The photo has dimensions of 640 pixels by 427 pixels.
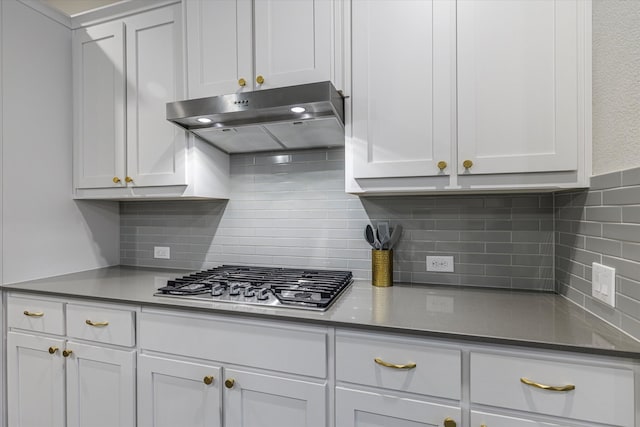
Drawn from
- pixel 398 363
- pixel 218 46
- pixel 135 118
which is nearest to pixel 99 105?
pixel 135 118

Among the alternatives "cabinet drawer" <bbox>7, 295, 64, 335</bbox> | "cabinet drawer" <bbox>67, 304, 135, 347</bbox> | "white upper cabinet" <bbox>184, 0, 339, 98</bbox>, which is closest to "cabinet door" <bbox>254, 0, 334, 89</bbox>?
"white upper cabinet" <bbox>184, 0, 339, 98</bbox>

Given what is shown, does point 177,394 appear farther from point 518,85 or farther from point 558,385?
point 518,85

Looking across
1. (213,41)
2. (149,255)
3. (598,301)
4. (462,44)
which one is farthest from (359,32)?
(149,255)

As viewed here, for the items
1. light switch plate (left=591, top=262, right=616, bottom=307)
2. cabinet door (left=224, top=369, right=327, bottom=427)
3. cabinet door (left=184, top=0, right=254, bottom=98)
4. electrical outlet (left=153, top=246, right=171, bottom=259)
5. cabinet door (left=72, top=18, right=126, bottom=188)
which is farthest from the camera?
electrical outlet (left=153, top=246, right=171, bottom=259)

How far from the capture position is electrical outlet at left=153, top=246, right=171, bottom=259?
7.39 feet

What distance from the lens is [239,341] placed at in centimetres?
131

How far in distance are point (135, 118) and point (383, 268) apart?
1.58 meters

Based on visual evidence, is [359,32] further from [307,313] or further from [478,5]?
[307,313]

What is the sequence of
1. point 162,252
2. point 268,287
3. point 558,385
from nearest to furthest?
point 558,385
point 268,287
point 162,252

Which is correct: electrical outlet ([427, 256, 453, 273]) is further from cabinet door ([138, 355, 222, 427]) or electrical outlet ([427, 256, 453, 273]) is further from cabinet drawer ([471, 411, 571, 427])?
cabinet door ([138, 355, 222, 427])

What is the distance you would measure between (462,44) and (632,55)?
0.53m

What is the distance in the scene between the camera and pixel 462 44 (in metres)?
1.33

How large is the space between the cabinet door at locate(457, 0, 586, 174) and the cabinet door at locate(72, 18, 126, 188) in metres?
1.80

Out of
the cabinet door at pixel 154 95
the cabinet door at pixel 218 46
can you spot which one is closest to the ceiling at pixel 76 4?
the cabinet door at pixel 154 95
